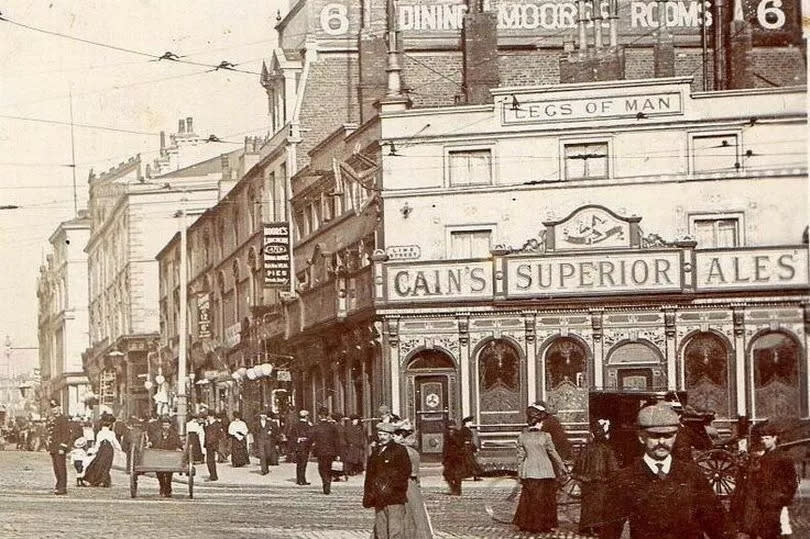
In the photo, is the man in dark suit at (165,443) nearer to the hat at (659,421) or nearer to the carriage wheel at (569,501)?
the carriage wheel at (569,501)

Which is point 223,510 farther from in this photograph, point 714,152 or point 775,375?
point 714,152

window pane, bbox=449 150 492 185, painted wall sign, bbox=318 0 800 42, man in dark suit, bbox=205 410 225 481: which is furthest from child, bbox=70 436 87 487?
painted wall sign, bbox=318 0 800 42

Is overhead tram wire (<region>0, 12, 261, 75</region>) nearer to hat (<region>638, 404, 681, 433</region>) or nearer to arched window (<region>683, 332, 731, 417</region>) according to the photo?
arched window (<region>683, 332, 731, 417</region>)

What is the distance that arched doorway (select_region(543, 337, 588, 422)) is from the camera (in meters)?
11.5

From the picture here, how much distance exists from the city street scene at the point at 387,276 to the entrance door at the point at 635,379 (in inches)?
1.2

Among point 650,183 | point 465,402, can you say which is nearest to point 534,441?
point 465,402

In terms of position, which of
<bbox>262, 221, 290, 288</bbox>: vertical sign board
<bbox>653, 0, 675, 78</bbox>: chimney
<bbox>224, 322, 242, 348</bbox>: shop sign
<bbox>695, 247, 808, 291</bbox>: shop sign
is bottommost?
<bbox>224, 322, 242, 348</bbox>: shop sign

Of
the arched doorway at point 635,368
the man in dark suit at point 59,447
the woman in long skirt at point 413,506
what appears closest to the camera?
the woman in long skirt at point 413,506

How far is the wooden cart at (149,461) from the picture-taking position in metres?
11.6

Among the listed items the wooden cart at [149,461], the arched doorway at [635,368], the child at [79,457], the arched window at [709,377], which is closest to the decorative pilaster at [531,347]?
the arched doorway at [635,368]

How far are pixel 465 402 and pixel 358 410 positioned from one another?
37.8 inches

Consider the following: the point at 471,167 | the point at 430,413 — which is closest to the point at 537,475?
the point at 430,413

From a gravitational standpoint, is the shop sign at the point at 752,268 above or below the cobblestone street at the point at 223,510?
above

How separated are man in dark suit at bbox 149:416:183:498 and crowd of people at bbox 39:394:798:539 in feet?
0.04
